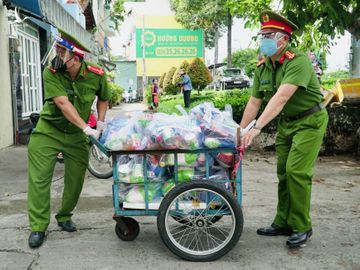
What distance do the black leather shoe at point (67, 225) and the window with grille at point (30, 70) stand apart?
6721mm

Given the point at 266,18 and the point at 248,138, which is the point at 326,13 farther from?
the point at 248,138

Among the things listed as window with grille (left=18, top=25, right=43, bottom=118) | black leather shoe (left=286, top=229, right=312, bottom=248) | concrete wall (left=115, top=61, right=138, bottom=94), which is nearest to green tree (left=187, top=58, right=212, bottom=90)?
window with grille (left=18, top=25, right=43, bottom=118)

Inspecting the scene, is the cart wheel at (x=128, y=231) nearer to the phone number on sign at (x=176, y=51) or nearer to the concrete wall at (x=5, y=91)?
the concrete wall at (x=5, y=91)

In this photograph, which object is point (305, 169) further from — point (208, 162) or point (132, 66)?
point (132, 66)

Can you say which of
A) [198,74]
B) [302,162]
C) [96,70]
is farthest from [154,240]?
[198,74]

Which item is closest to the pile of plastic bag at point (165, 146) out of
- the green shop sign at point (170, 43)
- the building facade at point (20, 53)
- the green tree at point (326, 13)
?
the green tree at point (326, 13)

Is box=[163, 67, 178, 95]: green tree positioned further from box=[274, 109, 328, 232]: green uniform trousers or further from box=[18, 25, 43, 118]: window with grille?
box=[274, 109, 328, 232]: green uniform trousers

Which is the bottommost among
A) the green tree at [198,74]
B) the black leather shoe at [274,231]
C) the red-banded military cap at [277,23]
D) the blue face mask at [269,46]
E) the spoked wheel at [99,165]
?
the black leather shoe at [274,231]

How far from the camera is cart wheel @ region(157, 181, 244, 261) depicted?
3473 mm

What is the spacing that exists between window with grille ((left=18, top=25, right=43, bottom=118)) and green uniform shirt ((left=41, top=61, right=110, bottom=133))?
6840 millimetres

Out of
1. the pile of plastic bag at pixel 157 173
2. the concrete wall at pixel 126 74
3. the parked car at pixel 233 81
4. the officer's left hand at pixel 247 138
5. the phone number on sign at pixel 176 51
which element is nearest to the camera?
the officer's left hand at pixel 247 138

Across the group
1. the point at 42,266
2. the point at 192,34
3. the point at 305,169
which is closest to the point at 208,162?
the point at 305,169

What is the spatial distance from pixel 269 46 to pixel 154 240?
1901mm

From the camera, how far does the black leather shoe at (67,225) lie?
4.29 metres
